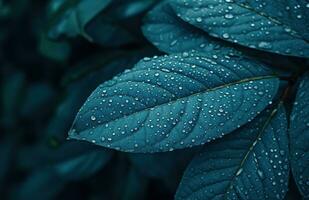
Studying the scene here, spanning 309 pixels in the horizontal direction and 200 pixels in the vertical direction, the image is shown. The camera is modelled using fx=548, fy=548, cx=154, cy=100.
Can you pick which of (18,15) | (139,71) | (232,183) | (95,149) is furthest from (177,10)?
(18,15)

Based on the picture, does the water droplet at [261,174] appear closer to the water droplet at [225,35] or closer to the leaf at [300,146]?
the leaf at [300,146]

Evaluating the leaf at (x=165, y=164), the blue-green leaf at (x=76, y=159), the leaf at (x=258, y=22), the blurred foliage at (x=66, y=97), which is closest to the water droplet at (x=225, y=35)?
the leaf at (x=258, y=22)

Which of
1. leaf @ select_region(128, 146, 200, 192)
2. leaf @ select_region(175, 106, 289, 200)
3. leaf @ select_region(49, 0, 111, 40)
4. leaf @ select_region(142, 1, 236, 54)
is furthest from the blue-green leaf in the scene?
leaf @ select_region(175, 106, 289, 200)

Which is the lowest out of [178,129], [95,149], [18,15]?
[95,149]

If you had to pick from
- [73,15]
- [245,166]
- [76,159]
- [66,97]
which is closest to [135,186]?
[76,159]

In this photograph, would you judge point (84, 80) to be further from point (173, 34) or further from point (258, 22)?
point (258, 22)

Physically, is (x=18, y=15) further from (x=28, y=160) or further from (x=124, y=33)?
(x=124, y=33)
